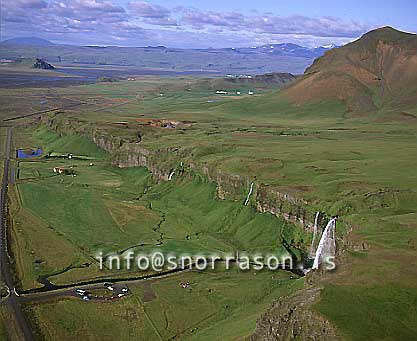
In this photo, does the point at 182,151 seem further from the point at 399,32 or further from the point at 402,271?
the point at 399,32

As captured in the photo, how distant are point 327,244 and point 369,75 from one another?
126958mm

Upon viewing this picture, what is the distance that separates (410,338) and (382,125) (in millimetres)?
107877

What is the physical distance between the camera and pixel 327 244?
62281mm

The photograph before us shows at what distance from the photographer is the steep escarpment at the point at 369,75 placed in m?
167

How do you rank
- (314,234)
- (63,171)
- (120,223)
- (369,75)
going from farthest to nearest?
1. (369,75)
2. (63,171)
3. (120,223)
4. (314,234)

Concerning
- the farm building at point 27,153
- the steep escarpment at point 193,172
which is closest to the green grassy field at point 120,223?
the steep escarpment at point 193,172

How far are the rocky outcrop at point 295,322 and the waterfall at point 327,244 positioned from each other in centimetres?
1797

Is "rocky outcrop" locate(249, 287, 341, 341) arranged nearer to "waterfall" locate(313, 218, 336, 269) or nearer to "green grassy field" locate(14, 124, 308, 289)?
"waterfall" locate(313, 218, 336, 269)

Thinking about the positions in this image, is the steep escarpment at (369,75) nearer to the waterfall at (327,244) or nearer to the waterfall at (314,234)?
the waterfall at (314,234)

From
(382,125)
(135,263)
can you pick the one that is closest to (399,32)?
(382,125)

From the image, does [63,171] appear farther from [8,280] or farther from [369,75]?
[369,75]

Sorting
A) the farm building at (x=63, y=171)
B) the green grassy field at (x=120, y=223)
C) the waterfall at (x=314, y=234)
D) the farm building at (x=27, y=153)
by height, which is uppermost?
the waterfall at (x=314, y=234)

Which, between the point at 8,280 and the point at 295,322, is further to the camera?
the point at 8,280

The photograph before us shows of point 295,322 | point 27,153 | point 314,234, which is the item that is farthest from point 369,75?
point 295,322
